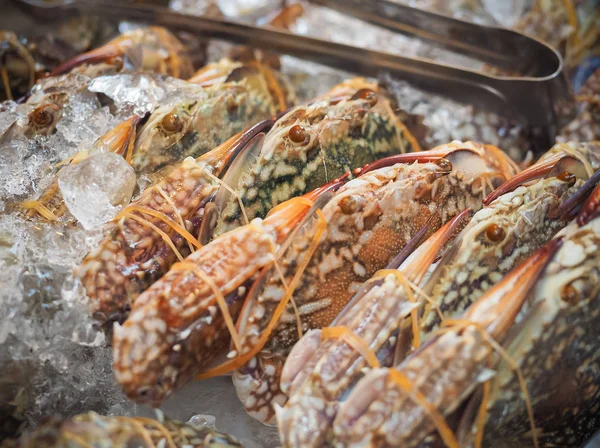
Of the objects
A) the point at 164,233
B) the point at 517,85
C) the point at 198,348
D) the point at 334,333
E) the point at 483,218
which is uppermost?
the point at 517,85

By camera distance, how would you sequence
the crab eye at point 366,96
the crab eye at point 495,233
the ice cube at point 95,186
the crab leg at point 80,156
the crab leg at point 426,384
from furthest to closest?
1. the crab eye at point 366,96
2. the crab leg at point 80,156
3. the ice cube at point 95,186
4. the crab eye at point 495,233
5. the crab leg at point 426,384

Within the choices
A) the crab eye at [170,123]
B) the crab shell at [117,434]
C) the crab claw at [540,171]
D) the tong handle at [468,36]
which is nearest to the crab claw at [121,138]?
the crab eye at [170,123]

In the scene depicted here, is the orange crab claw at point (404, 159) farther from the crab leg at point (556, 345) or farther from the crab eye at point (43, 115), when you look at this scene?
the crab eye at point (43, 115)

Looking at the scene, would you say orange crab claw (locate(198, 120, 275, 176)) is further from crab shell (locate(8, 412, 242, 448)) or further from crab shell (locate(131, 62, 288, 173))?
crab shell (locate(8, 412, 242, 448))

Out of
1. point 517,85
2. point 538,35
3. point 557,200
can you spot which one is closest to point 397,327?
point 557,200

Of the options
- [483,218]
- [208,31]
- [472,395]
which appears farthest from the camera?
[208,31]

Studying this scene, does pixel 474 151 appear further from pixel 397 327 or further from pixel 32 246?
pixel 32 246
